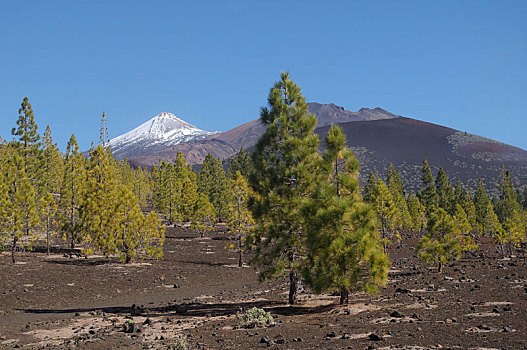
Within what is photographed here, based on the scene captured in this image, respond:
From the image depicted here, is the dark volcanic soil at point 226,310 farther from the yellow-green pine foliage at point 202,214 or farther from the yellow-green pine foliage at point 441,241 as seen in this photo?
the yellow-green pine foliage at point 202,214

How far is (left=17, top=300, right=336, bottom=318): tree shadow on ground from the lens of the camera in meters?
16.5

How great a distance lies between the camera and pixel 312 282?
15359 mm

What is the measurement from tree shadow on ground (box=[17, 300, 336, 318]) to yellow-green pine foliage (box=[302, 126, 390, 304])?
5.20 ft

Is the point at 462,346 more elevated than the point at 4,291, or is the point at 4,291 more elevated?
the point at 462,346

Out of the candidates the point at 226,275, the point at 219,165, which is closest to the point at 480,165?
the point at 219,165

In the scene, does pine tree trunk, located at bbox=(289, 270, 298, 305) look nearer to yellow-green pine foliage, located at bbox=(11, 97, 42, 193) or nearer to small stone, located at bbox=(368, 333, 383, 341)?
small stone, located at bbox=(368, 333, 383, 341)

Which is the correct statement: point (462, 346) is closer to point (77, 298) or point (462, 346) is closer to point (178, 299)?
point (178, 299)

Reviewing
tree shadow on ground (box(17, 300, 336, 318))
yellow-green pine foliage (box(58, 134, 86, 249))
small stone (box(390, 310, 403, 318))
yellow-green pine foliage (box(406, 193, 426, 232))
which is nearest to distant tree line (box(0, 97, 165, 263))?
yellow-green pine foliage (box(58, 134, 86, 249))

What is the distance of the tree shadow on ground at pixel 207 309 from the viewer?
16.5 metres

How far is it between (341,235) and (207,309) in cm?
669

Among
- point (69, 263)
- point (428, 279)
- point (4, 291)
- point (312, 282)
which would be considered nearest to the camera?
point (312, 282)

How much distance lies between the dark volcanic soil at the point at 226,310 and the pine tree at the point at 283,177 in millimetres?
2117

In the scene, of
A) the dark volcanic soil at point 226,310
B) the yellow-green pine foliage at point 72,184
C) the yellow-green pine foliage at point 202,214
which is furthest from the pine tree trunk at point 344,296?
the yellow-green pine foliage at point 202,214

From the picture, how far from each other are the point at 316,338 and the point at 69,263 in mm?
23121
